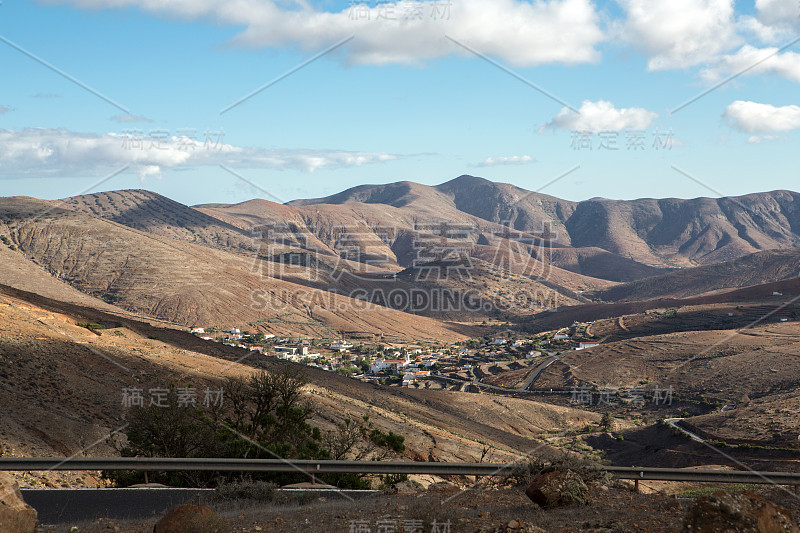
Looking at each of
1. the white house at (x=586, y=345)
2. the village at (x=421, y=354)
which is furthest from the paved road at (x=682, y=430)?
the white house at (x=586, y=345)

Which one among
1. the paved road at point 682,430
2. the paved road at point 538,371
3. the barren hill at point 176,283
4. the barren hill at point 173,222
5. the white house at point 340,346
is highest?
the barren hill at point 173,222

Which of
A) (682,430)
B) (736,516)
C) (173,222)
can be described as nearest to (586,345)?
(682,430)

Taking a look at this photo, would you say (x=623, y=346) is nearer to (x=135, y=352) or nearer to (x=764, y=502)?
(x=135, y=352)

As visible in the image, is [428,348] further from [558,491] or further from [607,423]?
[558,491]

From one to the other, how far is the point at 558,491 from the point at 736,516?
10.8ft

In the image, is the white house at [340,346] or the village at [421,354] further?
the white house at [340,346]

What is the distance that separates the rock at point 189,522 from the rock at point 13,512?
160 cm

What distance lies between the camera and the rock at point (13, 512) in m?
6.59

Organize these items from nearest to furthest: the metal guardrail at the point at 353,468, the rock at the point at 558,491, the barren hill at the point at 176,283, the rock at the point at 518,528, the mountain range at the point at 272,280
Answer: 1. the rock at the point at 518,528
2. the rock at the point at 558,491
3. the metal guardrail at the point at 353,468
4. the barren hill at the point at 176,283
5. the mountain range at the point at 272,280

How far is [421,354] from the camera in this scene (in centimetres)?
9188

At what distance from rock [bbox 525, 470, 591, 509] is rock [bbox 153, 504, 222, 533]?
488cm

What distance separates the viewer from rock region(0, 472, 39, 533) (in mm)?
6586

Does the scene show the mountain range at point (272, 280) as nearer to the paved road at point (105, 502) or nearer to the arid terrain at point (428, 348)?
the arid terrain at point (428, 348)

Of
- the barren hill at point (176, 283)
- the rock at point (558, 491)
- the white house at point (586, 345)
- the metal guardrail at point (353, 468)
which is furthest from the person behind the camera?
the barren hill at point (176, 283)
